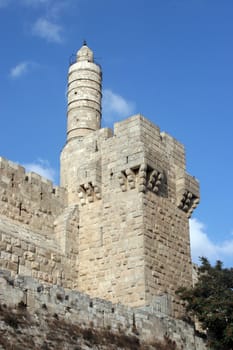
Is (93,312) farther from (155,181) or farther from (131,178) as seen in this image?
(155,181)

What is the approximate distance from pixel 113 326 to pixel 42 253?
357 cm

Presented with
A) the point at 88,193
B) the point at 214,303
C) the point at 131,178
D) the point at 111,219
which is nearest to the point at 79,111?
the point at 88,193

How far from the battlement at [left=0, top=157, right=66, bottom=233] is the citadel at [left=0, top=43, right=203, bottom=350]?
3 cm

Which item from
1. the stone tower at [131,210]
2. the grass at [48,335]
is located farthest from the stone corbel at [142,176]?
the grass at [48,335]

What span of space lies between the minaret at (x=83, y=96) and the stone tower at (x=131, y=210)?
80 centimetres

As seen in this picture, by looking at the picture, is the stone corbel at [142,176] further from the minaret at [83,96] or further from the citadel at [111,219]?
the minaret at [83,96]

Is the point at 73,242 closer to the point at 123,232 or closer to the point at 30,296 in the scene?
the point at 123,232

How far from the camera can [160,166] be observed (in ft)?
57.4

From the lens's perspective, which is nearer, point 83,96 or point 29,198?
point 29,198

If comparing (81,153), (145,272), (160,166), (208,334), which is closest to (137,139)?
(160,166)

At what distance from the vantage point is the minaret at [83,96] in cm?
2002

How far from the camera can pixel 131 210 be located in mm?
16766

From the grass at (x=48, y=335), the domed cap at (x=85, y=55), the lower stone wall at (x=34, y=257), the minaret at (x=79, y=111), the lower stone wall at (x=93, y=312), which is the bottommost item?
the grass at (x=48, y=335)

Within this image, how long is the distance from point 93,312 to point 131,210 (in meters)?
4.27
